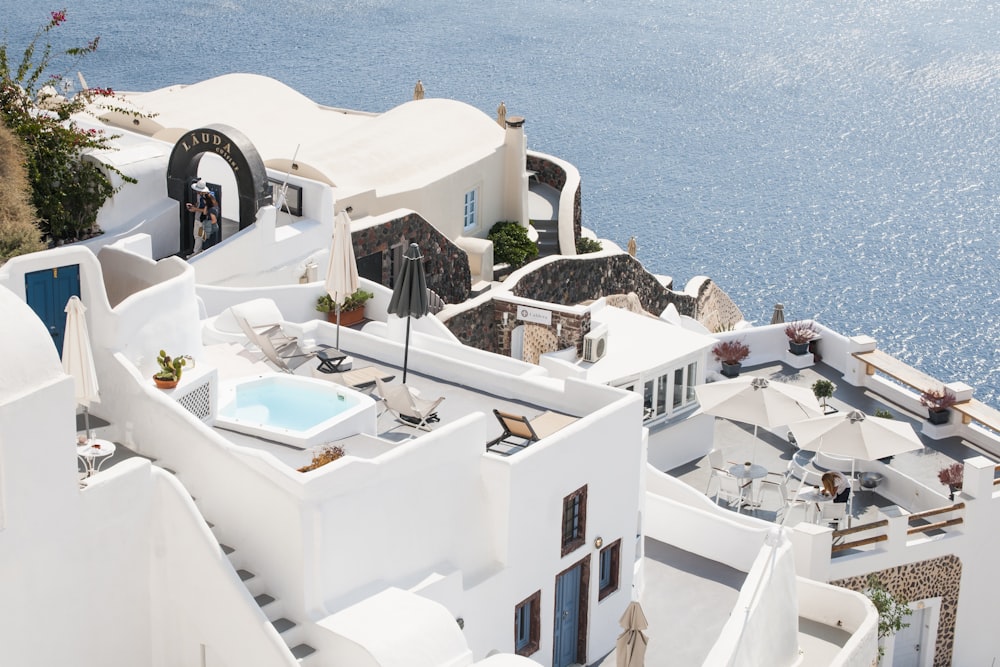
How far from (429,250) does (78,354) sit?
23464 mm

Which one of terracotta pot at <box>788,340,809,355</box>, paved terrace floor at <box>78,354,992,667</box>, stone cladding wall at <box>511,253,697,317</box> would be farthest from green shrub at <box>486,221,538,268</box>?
paved terrace floor at <box>78,354,992,667</box>

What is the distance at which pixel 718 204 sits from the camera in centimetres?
7725

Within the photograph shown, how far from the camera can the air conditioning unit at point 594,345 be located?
33344 millimetres

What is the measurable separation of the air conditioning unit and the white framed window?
1445cm

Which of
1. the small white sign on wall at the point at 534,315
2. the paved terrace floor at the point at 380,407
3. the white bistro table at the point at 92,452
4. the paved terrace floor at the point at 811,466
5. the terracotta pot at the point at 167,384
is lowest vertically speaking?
the paved terrace floor at the point at 811,466

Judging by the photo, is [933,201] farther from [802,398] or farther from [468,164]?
[802,398]

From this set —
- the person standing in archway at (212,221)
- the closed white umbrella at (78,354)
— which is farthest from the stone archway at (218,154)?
the closed white umbrella at (78,354)

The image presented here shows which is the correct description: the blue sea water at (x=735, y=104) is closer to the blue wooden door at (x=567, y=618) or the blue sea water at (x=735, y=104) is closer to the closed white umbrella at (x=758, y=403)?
the closed white umbrella at (x=758, y=403)

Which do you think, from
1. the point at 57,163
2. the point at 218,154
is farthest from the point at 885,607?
the point at 57,163

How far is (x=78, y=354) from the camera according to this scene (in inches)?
680

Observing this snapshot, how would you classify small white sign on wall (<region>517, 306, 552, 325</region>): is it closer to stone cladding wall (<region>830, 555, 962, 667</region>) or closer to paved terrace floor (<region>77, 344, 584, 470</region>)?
stone cladding wall (<region>830, 555, 962, 667</region>)

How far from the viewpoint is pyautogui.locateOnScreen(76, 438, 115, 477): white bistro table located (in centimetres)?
1738

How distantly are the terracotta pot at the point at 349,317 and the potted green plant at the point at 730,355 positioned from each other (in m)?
11.3

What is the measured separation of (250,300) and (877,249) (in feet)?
167
